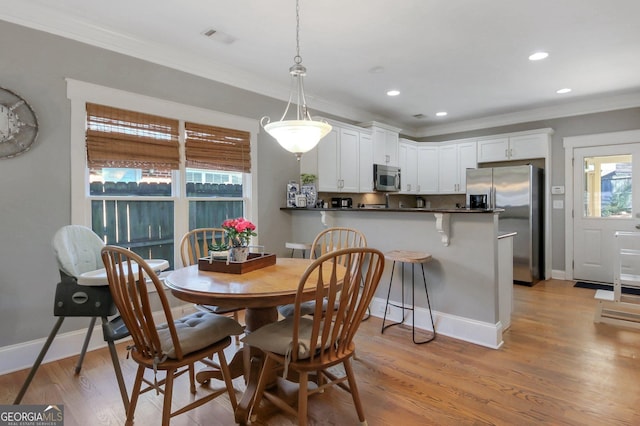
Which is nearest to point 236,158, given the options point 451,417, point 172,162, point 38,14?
point 172,162

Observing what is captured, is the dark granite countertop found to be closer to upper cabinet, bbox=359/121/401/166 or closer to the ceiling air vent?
upper cabinet, bbox=359/121/401/166

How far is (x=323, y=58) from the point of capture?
341 centimetres

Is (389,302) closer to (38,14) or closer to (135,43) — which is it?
(135,43)

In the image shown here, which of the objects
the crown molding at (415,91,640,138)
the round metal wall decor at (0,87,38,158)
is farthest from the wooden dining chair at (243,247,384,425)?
the crown molding at (415,91,640,138)

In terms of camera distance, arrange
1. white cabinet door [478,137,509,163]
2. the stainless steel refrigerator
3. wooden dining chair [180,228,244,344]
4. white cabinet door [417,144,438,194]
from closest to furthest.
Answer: wooden dining chair [180,228,244,344]
the stainless steel refrigerator
white cabinet door [478,137,509,163]
white cabinet door [417,144,438,194]

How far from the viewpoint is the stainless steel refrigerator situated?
4910 millimetres

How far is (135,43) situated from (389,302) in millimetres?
3295

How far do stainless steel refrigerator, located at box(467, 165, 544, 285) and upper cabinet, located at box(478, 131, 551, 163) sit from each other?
0.32 m

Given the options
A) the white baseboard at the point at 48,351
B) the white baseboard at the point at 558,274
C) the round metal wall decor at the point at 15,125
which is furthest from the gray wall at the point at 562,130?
the round metal wall decor at the point at 15,125

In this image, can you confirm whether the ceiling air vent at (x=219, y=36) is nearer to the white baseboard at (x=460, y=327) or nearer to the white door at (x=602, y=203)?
the white baseboard at (x=460, y=327)

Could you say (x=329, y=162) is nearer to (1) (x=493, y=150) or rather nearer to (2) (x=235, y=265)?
(2) (x=235, y=265)

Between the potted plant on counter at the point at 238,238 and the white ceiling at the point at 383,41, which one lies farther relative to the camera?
the white ceiling at the point at 383,41

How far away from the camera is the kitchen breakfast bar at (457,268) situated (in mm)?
2846

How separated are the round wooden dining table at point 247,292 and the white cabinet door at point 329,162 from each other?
2.18 m
